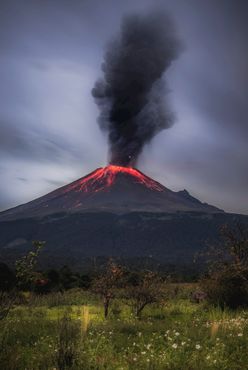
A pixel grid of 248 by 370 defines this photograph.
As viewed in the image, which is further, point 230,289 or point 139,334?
point 230,289

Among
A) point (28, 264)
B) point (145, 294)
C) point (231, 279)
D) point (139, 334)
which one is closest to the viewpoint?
point (139, 334)

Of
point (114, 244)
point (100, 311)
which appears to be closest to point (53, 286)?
point (100, 311)

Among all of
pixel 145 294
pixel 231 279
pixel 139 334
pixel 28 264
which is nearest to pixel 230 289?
pixel 231 279

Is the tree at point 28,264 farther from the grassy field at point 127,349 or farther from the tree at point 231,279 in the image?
the tree at point 231,279

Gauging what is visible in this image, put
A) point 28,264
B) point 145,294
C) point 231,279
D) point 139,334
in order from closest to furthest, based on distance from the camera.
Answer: point 139,334 → point 28,264 → point 145,294 → point 231,279

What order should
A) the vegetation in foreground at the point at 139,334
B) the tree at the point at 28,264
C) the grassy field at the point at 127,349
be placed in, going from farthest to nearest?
1. the tree at the point at 28,264
2. the vegetation in foreground at the point at 139,334
3. the grassy field at the point at 127,349

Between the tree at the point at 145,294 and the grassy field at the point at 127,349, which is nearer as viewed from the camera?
the grassy field at the point at 127,349

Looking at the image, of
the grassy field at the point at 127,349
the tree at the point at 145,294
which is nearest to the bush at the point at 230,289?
the tree at the point at 145,294

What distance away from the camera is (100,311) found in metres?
22.6

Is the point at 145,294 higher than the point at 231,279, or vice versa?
the point at 231,279

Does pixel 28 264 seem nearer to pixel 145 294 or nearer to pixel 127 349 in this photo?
pixel 127 349

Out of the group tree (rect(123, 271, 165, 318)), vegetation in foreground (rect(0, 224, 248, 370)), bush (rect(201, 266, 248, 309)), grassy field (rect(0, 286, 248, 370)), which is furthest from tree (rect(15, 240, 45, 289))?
bush (rect(201, 266, 248, 309))

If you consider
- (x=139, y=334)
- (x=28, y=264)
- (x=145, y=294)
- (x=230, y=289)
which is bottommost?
(x=145, y=294)

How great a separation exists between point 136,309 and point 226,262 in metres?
4.75
